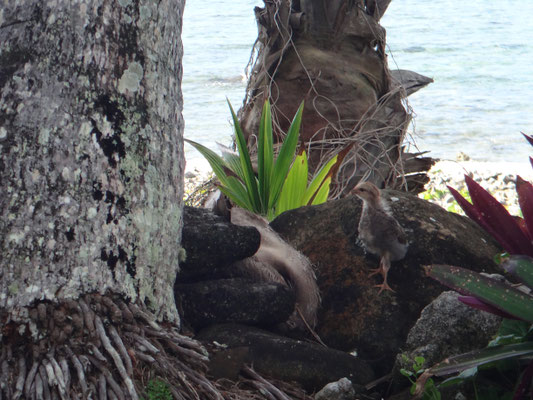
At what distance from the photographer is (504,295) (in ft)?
8.07

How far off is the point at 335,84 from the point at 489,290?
Answer: 3.49 m

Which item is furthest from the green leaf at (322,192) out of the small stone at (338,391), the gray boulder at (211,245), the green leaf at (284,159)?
the small stone at (338,391)

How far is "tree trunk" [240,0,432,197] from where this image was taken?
5.70 metres

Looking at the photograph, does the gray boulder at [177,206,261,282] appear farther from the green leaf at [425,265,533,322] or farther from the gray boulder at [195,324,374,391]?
the green leaf at [425,265,533,322]

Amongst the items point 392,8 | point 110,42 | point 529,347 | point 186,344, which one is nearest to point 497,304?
point 529,347

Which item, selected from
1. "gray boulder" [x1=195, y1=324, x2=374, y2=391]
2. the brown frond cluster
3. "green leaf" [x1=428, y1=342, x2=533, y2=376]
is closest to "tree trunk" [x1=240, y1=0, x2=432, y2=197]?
"gray boulder" [x1=195, y1=324, x2=374, y2=391]

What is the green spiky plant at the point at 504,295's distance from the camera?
93.6 inches

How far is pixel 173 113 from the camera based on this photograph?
2676 mm

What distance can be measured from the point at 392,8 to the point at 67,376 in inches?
1100

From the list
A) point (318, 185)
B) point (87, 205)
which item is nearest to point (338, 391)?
point (87, 205)

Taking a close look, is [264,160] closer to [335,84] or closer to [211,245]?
[211,245]

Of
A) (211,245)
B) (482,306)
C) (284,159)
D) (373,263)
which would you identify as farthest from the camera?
(284,159)

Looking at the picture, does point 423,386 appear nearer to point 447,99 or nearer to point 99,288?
point 99,288

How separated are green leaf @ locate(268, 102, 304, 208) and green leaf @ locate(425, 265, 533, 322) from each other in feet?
6.05
